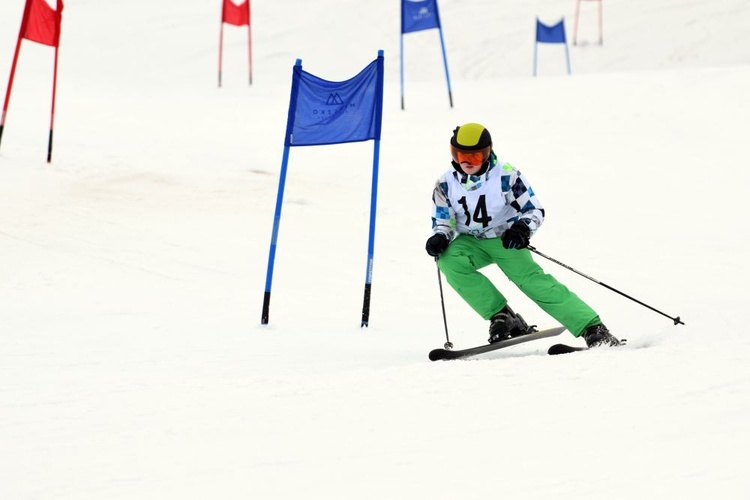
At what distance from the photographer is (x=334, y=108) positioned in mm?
6363

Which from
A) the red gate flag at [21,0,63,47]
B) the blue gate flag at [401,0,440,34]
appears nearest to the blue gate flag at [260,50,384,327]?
A: the red gate flag at [21,0,63,47]

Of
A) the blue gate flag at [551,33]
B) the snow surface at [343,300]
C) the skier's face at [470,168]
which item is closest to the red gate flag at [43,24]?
the snow surface at [343,300]

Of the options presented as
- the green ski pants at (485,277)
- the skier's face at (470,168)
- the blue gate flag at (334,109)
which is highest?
the blue gate flag at (334,109)

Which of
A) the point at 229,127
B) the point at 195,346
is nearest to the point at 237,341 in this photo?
the point at 195,346

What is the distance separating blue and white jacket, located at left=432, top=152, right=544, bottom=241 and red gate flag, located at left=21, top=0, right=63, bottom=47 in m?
6.80

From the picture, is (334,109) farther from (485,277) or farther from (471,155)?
(485,277)

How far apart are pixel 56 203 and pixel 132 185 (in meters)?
1.18

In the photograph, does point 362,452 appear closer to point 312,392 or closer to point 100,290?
point 312,392

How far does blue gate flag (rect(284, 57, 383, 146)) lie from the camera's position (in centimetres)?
632

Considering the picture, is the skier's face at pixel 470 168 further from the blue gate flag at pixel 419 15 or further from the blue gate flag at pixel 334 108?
the blue gate flag at pixel 419 15

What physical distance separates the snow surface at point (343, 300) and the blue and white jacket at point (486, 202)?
731 millimetres

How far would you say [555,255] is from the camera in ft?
28.8

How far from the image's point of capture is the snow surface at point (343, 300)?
322cm

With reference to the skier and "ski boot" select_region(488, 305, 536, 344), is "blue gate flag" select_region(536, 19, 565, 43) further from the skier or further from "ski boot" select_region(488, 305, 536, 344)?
"ski boot" select_region(488, 305, 536, 344)
